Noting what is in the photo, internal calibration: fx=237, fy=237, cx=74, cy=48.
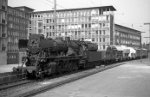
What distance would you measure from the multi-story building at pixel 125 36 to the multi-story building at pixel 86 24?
9.53 metres

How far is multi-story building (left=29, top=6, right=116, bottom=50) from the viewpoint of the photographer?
303ft

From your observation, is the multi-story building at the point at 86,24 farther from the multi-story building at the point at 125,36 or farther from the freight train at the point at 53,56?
the freight train at the point at 53,56

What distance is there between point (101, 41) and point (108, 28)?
595cm

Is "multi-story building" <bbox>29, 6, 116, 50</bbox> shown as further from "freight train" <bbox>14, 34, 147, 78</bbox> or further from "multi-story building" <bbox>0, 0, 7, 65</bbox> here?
"freight train" <bbox>14, 34, 147, 78</bbox>

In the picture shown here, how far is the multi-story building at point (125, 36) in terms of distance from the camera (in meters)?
104

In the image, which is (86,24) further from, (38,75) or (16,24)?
(38,75)

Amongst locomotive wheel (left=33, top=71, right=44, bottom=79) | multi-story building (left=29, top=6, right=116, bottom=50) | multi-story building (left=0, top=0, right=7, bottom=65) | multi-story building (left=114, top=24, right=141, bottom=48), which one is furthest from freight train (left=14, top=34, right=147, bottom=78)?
multi-story building (left=114, top=24, right=141, bottom=48)

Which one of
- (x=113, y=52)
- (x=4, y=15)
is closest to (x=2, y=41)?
(x=4, y=15)

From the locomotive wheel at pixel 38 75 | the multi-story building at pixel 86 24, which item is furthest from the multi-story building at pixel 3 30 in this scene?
the multi-story building at pixel 86 24

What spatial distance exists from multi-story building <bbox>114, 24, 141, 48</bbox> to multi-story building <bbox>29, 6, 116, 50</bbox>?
9.53 metres

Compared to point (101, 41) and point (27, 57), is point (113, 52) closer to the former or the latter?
point (27, 57)

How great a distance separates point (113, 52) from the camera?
47.7m

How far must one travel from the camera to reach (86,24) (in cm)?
9488

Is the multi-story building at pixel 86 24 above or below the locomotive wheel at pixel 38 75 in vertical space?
above
